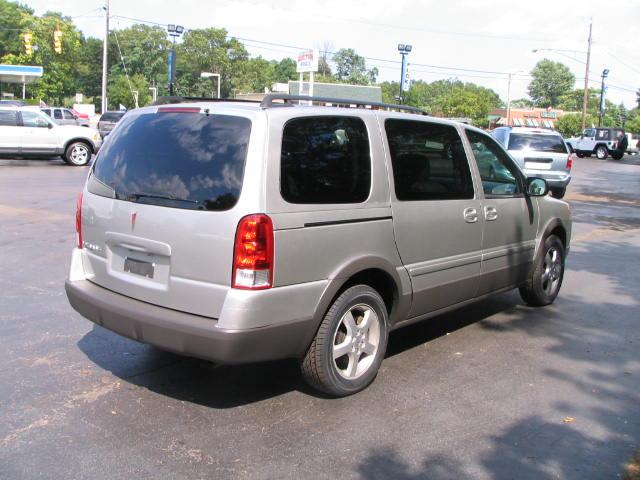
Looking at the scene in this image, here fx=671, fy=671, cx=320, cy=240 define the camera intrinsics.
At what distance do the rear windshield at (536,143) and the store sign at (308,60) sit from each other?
1770 centimetres

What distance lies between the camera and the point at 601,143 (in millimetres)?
42719

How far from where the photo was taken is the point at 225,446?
366 cm

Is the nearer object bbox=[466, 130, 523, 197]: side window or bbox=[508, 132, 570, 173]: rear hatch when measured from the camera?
bbox=[466, 130, 523, 197]: side window

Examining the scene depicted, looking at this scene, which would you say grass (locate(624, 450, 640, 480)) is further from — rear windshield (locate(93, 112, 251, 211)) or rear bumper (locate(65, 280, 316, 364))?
rear windshield (locate(93, 112, 251, 211))

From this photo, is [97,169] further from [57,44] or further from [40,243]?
[57,44]

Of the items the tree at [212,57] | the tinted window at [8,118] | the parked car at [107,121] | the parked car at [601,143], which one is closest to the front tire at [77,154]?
the tinted window at [8,118]

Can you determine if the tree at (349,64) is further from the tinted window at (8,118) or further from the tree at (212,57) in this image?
the tinted window at (8,118)

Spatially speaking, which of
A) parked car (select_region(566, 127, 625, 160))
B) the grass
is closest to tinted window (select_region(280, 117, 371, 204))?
the grass

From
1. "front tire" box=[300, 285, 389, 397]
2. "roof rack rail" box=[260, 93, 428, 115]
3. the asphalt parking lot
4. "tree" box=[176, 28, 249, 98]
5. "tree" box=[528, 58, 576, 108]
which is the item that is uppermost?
"tree" box=[528, 58, 576, 108]

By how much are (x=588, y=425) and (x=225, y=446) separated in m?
2.20

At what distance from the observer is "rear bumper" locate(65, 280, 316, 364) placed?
12.2 feet

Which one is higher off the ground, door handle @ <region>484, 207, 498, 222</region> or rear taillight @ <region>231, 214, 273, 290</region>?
door handle @ <region>484, 207, 498, 222</region>

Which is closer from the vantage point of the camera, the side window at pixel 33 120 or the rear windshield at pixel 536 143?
the rear windshield at pixel 536 143

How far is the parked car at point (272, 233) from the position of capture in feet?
12.3
